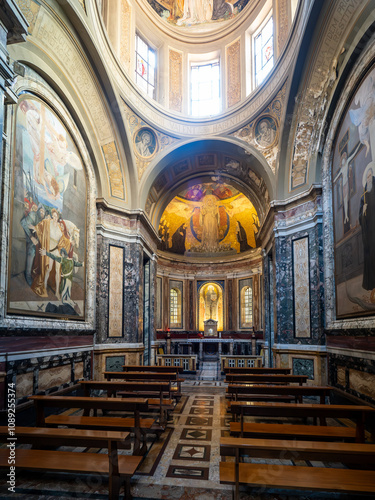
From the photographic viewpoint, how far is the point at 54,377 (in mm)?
8023

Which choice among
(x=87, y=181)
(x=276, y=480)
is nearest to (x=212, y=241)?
(x=87, y=181)

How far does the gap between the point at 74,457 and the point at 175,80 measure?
15.1 metres

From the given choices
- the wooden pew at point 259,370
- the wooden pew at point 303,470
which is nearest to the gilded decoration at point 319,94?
the wooden pew at point 259,370

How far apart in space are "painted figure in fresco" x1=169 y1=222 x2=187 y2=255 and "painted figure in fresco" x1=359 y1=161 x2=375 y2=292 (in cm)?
1826

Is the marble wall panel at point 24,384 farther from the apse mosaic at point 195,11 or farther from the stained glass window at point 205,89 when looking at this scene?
the apse mosaic at point 195,11

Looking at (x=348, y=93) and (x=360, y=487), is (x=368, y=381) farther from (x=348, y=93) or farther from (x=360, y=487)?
(x=348, y=93)

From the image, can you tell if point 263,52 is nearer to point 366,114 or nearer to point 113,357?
point 366,114

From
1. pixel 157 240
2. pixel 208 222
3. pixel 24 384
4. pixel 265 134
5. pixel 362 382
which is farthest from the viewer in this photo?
pixel 208 222

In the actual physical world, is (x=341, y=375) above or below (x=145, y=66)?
below

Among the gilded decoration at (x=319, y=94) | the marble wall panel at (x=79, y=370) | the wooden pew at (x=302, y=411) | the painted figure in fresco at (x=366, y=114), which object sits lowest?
the marble wall panel at (x=79, y=370)

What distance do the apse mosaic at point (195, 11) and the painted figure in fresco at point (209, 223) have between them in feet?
34.9

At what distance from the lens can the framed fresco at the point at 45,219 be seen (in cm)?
690

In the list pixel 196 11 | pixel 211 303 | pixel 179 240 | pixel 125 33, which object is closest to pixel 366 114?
pixel 125 33

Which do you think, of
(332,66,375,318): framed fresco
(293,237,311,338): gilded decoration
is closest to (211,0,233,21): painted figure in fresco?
(332,66,375,318): framed fresco
